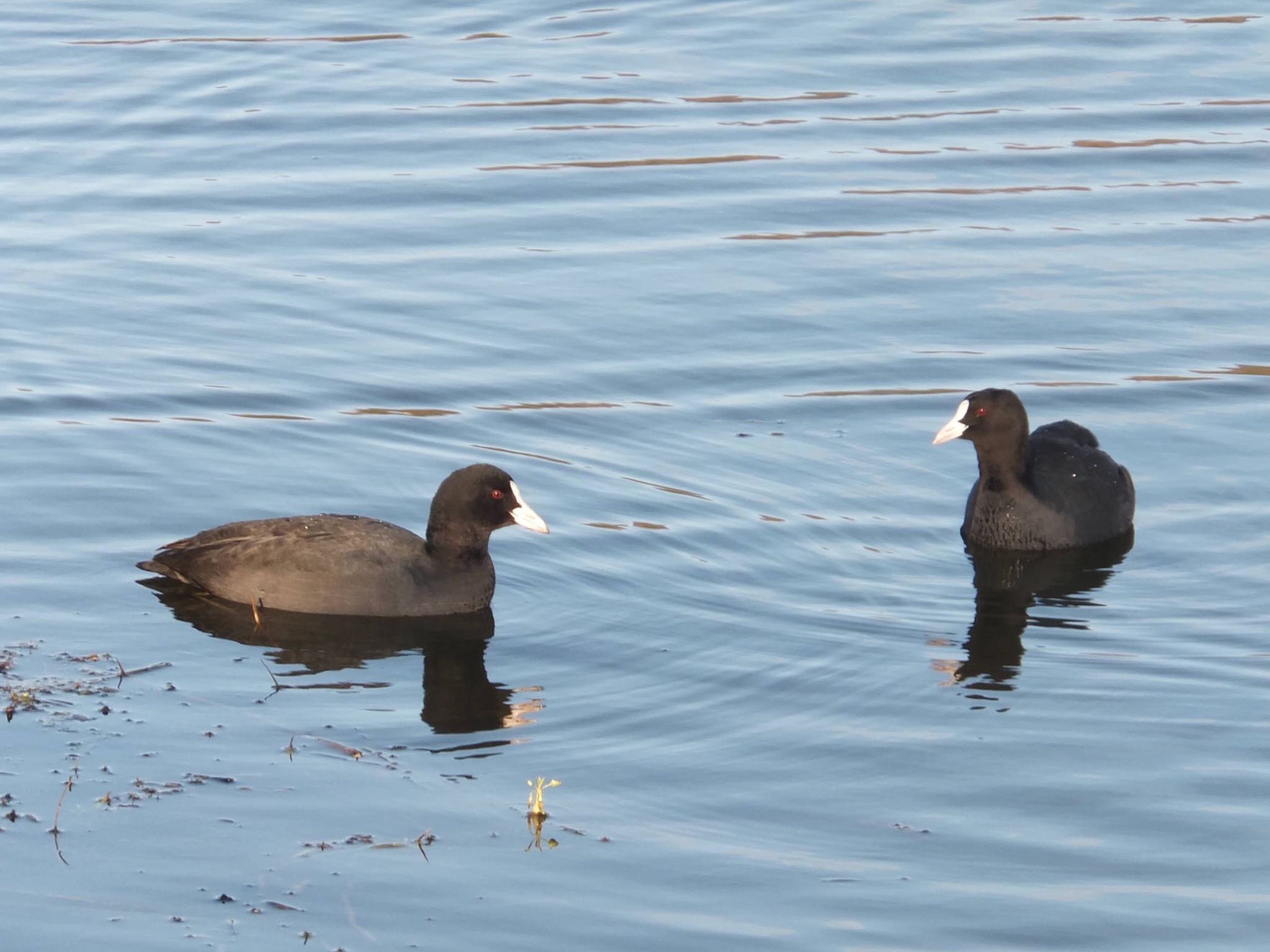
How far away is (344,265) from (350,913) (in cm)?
883

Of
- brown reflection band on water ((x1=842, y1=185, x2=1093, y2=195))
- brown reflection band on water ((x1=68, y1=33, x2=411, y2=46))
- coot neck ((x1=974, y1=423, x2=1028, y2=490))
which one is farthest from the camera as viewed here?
brown reflection band on water ((x1=68, y1=33, x2=411, y2=46))

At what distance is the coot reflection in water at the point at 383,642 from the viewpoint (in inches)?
323

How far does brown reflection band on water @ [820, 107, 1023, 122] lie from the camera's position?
61.2ft

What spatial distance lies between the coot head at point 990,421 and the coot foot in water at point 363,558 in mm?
2717

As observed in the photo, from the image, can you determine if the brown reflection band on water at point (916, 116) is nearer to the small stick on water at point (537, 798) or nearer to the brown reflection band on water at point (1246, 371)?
the brown reflection band on water at point (1246, 371)

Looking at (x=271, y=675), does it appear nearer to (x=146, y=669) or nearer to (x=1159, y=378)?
(x=146, y=669)

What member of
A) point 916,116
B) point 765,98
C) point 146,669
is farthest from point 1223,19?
point 146,669

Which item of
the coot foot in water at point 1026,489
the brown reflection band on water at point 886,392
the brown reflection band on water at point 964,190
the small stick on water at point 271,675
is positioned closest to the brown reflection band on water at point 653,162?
the brown reflection band on water at point 964,190

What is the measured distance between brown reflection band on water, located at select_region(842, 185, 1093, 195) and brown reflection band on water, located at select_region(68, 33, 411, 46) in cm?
758

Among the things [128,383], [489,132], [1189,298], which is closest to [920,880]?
[128,383]

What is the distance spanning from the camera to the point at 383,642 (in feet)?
29.6

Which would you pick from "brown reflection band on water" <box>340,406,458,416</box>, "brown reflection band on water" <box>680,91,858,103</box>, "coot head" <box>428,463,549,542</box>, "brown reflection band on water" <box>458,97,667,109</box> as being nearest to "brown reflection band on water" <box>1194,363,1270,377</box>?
"brown reflection band on water" <box>340,406,458,416</box>

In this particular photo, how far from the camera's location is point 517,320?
1342 cm

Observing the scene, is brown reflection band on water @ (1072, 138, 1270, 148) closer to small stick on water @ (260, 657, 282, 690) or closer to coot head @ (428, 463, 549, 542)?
coot head @ (428, 463, 549, 542)
